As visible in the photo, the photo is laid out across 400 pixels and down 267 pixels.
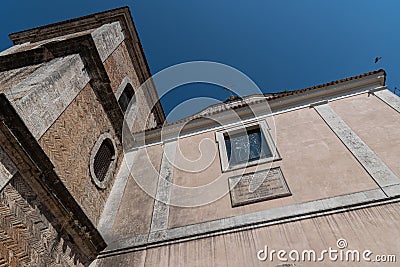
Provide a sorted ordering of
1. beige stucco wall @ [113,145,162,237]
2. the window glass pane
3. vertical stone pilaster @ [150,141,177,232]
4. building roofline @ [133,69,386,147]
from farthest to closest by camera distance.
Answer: building roofline @ [133,69,386,147], the window glass pane, beige stucco wall @ [113,145,162,237], vertical stone pilaster @ [150,141,177,232]

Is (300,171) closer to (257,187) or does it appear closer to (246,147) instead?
(257,187)

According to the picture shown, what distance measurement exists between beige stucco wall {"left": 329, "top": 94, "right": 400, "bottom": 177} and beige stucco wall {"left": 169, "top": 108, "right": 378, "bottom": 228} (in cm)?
56

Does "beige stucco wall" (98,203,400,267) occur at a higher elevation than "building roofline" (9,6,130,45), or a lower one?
lower

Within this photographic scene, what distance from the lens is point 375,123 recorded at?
6996 millimetres

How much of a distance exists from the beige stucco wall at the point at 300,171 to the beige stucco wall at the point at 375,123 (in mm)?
560

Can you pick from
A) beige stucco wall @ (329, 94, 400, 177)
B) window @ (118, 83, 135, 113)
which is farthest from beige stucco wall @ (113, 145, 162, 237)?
beige stucco wall @ (329, 94, 400, 177)

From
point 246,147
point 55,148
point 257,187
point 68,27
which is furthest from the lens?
point 68,27

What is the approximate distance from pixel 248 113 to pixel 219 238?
179 inches

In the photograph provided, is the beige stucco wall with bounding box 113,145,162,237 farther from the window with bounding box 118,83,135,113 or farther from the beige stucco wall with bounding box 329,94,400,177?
the beige stucco wall with bounding box 329,94,400,177

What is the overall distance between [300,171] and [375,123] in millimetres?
2324

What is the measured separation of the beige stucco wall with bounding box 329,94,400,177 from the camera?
6094 mm

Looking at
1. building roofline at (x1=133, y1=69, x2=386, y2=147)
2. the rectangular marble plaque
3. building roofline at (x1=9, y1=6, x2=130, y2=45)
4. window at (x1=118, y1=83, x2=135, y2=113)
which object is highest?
building roofline at (x1=9, y1=6, x2=130, y2=45)

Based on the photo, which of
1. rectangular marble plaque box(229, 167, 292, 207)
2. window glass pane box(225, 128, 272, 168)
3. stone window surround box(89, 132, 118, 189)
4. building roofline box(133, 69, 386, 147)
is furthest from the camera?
building roofline box(133, 69, 386, 147)

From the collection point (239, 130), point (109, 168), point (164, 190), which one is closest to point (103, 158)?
point (109, 168)
